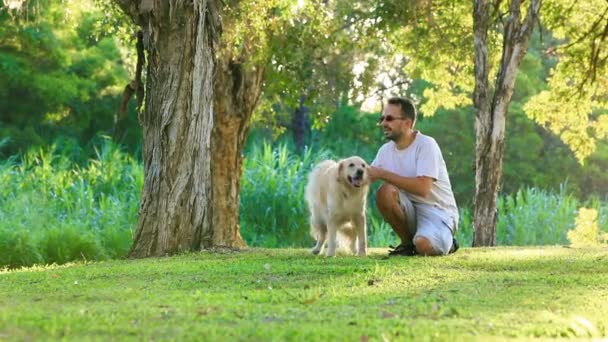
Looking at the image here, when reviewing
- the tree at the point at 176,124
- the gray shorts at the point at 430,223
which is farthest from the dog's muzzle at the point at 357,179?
the tree at the point at 176,124

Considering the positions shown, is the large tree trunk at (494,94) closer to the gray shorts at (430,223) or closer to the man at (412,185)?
the man at (412,185)

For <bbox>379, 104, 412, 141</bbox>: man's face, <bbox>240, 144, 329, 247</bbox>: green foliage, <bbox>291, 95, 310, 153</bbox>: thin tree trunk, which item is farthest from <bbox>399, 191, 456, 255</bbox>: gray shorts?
Answer: <bbox>291, 95, 310, 153</bbox>: thin tree trunk

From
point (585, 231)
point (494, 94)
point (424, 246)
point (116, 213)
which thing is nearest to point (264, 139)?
point (116, 213)

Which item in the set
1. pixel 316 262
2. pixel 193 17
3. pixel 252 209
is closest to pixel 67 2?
pixel 193 17

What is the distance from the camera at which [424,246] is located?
10.1m

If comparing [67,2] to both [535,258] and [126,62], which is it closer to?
[535,258]

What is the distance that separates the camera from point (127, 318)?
5832mm

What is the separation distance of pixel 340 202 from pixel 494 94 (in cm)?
557

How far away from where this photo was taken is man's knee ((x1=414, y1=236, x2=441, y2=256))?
32.9ft

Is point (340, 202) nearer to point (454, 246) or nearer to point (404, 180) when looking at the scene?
point (404, 180)

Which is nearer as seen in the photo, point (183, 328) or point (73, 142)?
point (183, 328)

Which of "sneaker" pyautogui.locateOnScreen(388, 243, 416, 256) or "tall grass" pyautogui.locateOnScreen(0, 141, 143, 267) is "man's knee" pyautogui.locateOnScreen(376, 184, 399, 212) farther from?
"tall grass" pyautogui.locateOnScreen(0, 141, 143, 267)

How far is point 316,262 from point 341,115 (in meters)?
26.5

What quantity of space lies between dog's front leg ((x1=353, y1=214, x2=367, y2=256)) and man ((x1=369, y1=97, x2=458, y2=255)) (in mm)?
287
